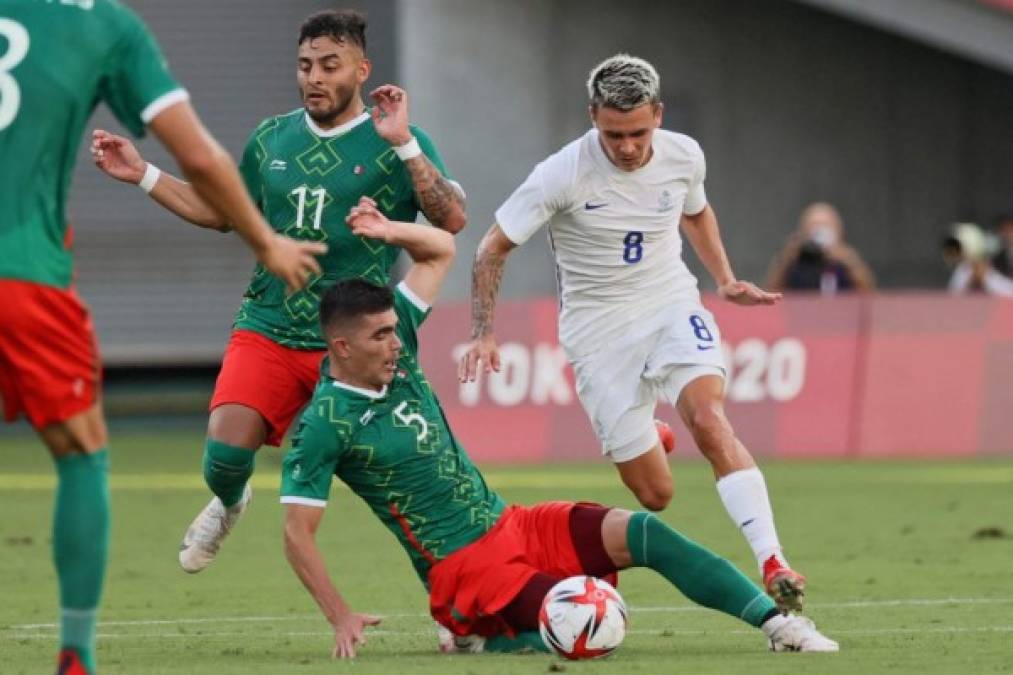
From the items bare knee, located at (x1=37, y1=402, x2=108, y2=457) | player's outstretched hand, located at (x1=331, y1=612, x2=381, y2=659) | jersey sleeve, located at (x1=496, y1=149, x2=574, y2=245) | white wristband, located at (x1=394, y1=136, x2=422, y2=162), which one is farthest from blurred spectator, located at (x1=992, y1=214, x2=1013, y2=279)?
bare knee, located at (x1=37, y1=402, x2=108, y2=457)

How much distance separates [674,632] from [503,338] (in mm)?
9358

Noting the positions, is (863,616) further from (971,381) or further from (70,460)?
(971,381)

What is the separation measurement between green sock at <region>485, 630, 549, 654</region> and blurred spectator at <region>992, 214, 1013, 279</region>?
14914mm

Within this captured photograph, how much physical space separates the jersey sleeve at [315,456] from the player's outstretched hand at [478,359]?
72 centimetres

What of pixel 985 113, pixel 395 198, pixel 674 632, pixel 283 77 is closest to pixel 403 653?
pixel 674 632

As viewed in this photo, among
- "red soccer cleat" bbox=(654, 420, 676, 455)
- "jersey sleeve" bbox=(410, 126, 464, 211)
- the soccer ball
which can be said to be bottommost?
the soccer ball

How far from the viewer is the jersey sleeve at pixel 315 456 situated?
780 cm

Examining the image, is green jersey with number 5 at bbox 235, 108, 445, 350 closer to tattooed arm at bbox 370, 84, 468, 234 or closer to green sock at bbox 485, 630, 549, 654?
tattooed arm at bbox 370, 84, 468, 234

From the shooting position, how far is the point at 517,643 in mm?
8000

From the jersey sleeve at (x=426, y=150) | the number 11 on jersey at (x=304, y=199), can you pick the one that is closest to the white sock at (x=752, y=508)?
the jersey sleeve at (x=426, y=150)

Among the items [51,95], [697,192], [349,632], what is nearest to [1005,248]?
[697,192]

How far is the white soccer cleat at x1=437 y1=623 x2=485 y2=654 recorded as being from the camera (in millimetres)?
8023

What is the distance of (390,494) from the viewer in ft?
26.3

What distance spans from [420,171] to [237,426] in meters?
1.32
